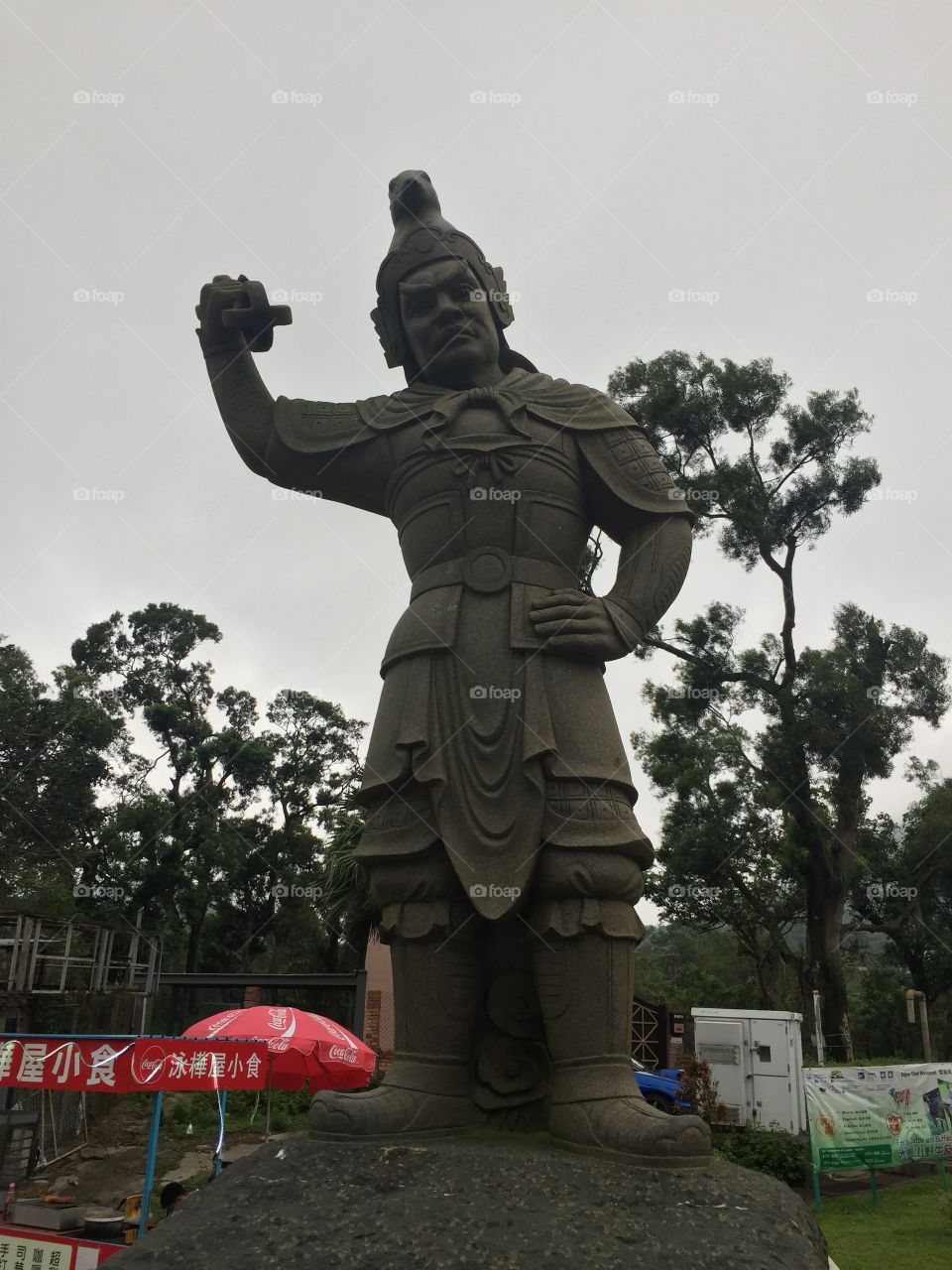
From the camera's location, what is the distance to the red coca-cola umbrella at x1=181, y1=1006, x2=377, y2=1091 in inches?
392

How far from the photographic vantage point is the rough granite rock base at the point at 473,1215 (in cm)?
252

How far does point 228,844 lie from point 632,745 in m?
11.3

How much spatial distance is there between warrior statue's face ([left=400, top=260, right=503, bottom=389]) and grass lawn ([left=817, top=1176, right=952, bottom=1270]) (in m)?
7.61

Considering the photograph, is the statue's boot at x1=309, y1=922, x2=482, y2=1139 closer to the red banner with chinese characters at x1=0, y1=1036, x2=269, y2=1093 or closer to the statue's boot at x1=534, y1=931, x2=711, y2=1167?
the statue's boot at x1=534, y1=931, x2=711, y2=1167

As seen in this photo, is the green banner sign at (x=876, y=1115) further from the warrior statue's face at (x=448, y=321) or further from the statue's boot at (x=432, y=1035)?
the warrior statue's face at (x=448, y=321)

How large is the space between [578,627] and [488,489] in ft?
2.46

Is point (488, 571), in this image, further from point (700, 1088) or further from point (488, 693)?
point (700, 1088)

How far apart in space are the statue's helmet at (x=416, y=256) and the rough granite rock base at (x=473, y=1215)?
3483 millimetres

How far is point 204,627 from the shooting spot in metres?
29.2

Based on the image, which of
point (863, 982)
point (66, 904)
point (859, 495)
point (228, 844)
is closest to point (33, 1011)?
point (66, 904)

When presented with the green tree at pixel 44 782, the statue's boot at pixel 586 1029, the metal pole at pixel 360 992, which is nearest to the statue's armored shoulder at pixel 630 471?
the statue's boot at pixel 586 1029

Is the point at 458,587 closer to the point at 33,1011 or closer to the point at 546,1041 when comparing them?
the point at 546,1041

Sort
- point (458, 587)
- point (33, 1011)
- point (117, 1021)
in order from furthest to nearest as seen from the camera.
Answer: point (117, 1021) → point (33, 1011) → point (458, 587)

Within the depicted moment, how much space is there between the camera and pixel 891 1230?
30.3ft
